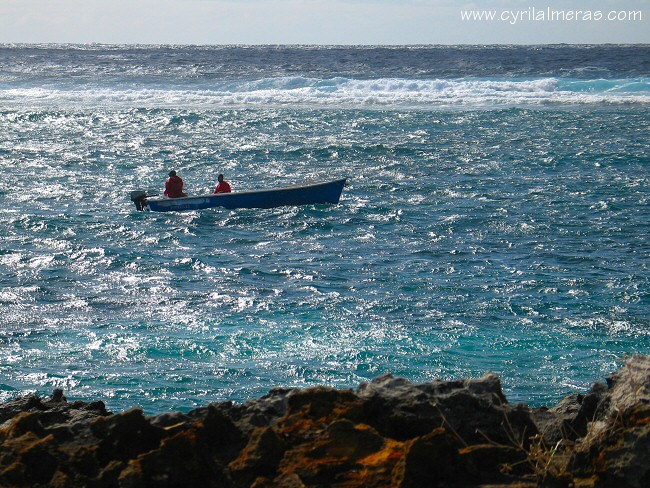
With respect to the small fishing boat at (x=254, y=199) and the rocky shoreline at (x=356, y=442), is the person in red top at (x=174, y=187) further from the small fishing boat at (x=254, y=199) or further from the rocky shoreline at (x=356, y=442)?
the rocky shoreline at (x=356, y=442)

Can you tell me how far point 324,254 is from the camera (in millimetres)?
17859

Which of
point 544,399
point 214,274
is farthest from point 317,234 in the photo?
point 544,399

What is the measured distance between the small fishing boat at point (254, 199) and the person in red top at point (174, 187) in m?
0.44

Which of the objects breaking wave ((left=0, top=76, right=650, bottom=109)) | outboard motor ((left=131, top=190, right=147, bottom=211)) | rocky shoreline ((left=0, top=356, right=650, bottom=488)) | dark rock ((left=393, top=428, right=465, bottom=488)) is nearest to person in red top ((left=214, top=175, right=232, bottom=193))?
outboard motor ((left=131, top=190, right=147, bottom=211))

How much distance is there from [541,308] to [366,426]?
8.79 m

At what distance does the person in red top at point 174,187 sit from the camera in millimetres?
22562

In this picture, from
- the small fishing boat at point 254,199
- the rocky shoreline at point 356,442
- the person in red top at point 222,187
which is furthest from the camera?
the person in red top at point 222,187

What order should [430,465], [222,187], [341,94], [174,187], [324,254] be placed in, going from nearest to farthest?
1. [430,465]
2. [324,254]
3. [222,187]
4. [174,187]
5. [341,94]

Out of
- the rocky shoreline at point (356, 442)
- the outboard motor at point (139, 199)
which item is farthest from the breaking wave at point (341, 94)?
the rocky shoreline at point (356, 442)

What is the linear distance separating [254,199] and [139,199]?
2.81 m

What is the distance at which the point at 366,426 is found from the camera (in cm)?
591

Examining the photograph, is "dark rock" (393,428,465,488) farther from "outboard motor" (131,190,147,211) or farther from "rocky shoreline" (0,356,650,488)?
"outboard motor" (131,190,147,211)

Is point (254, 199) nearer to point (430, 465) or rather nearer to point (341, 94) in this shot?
point (430, 465)

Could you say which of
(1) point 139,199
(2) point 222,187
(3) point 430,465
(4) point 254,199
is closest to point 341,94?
(2) point 222,187
